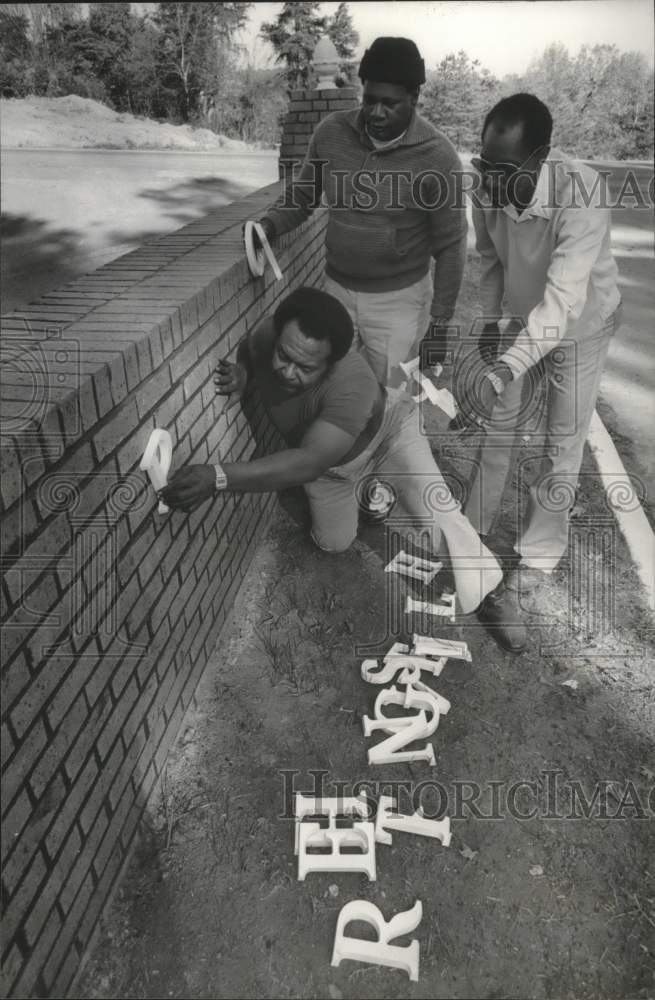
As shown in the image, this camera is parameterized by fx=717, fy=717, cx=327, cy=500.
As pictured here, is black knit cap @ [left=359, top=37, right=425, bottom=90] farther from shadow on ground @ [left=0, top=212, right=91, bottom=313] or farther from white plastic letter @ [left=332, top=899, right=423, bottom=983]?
shadow on ground @ [left=0, top=212, right=91, bottom=313]

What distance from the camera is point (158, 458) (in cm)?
220

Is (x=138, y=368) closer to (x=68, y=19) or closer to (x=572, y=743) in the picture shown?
(x=572, y=743)

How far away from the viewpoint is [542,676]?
3.06m

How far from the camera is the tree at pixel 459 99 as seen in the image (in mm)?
15578

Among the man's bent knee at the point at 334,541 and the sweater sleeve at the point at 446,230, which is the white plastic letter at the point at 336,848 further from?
the sweater sleeve at the point at 446,230

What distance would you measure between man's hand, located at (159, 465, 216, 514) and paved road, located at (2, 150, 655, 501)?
22.4 ft

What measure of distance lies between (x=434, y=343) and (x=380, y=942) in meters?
2.87

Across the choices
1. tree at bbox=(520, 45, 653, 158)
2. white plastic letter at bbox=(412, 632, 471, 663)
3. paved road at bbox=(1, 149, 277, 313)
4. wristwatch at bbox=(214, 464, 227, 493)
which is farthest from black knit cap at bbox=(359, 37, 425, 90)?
tree at bbox=(520, 45, 653, 158)

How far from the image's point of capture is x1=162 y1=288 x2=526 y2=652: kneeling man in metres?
2.74

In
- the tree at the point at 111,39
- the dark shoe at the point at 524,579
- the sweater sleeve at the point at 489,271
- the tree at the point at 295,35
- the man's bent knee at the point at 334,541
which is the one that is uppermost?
the tree at the point at 295,35

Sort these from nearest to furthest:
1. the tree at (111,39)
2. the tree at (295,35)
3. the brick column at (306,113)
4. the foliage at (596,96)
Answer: the brick column at (306,113) → the tree at (111,39) → the tree at (295,35) → the foliage at (596,96)

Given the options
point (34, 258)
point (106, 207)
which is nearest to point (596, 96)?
point (106, 207)

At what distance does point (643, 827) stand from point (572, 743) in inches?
14.9

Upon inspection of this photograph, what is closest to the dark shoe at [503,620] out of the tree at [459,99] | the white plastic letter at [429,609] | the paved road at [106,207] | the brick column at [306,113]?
the white plastic letter at [429,609]
